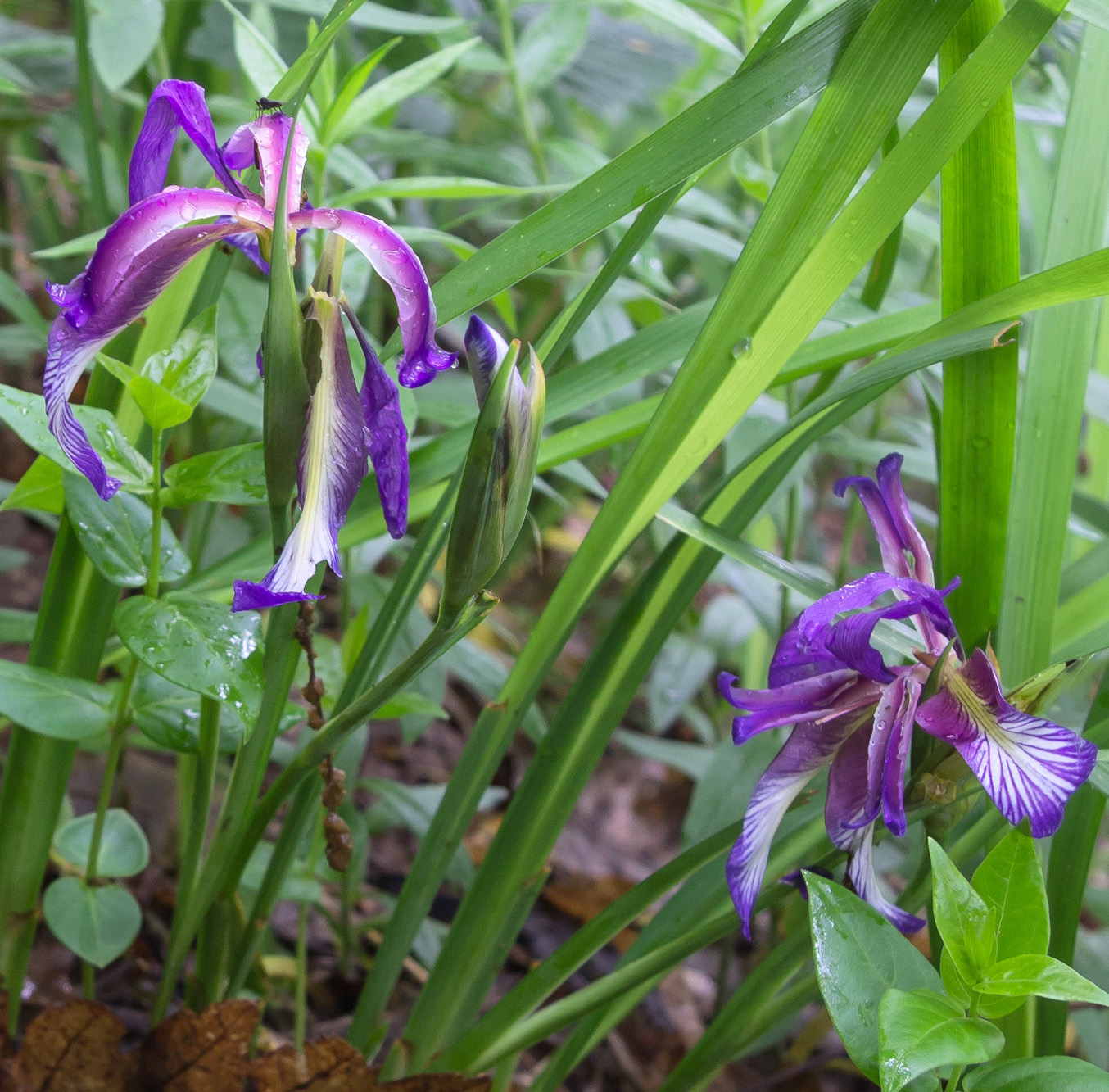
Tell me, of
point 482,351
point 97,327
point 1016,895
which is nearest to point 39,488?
point 97,327

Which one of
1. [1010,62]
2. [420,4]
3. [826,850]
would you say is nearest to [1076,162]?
[1010,62]

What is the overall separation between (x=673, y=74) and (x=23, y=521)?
102 cm

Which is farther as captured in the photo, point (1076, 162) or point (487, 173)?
point (487, 173)

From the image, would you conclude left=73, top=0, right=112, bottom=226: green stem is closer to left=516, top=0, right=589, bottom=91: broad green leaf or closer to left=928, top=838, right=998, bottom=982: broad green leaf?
left=516, top=0, right=589, bottom=91: broad green leaf

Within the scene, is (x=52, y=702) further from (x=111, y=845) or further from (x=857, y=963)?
(x=857, y=963)

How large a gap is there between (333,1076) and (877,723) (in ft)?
1.27

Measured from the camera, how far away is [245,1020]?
0.58 meters

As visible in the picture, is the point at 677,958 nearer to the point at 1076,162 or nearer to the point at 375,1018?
the point at 375,1018

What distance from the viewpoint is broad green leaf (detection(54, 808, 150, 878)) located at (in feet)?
1.99

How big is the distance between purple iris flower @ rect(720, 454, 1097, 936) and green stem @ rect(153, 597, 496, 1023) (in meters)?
0.14

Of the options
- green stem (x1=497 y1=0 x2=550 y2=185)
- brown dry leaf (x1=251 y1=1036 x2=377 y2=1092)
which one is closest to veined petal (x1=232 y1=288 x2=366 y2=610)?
brown dry leaf (x1=251 y1=1036 x2=377 y2=1092)

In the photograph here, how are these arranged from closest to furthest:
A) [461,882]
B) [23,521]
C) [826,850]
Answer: [826,850] → [461,882] → [23,521]

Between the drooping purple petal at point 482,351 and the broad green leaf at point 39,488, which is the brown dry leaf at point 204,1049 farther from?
the drooping purple petal at point 482,351

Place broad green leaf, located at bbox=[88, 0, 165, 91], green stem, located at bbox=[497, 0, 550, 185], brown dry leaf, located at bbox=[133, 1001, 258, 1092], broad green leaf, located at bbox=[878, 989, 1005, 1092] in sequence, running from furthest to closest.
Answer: green stem, located at bbox=[497, 0, 550, 185], broad green leaf, located at bbox=[88, 0, 165, 91], brown dry leaf, located at bbox=[133, 1001, 258, 1092], broad green leaf, located at bbox=[878, 989, 1005, 1092]
